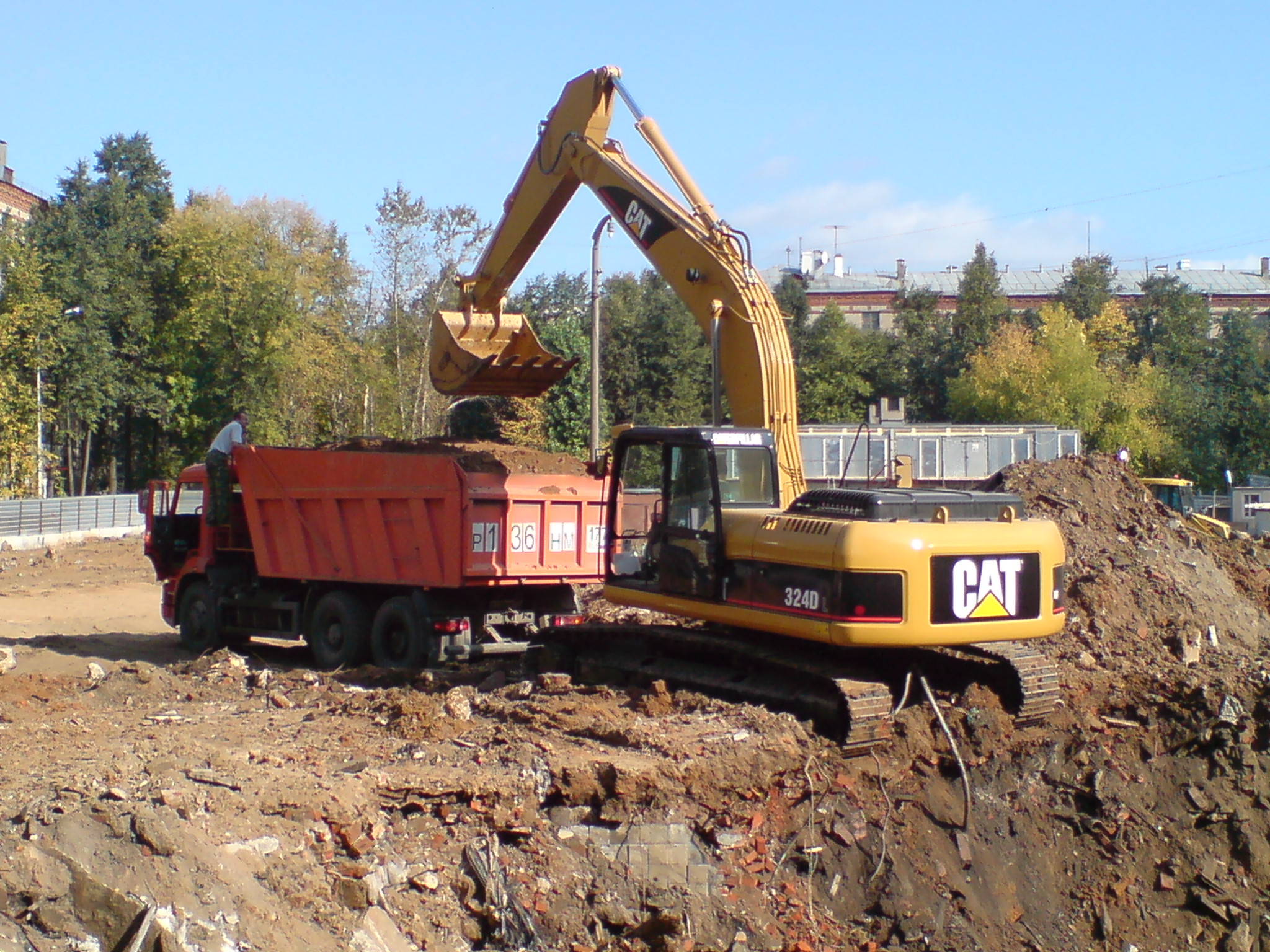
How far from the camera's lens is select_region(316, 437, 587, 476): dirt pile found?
11.5 metres

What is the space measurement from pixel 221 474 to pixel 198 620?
1.84 m

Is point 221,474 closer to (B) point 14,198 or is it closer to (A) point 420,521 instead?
(A) point 420,521

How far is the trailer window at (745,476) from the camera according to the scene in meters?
8.54

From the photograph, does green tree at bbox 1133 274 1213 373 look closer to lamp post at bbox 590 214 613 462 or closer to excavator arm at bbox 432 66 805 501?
lamp post at bbox 590 214 613 462

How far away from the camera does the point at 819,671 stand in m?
7.86

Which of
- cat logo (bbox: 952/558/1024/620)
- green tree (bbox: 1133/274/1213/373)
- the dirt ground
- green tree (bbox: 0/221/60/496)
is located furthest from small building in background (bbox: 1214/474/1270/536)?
green tree (bbox: 0/221/60/496)

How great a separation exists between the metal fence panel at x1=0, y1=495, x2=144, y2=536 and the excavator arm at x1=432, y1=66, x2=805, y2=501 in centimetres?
2226

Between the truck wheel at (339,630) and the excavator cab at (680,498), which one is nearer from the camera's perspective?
the excavator cab at (680,498)

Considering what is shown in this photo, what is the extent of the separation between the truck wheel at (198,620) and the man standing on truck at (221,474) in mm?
915

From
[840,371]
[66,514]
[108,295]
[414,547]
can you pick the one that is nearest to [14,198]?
[108,295]

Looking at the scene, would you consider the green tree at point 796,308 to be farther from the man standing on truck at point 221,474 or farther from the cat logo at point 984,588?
the cat logo at point 984,588

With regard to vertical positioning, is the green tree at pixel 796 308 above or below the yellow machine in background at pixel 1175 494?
above

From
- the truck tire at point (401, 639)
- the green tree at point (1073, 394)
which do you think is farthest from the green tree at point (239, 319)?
the truck tire at point (401, 639)

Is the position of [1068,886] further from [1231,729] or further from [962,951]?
[1231,729]
